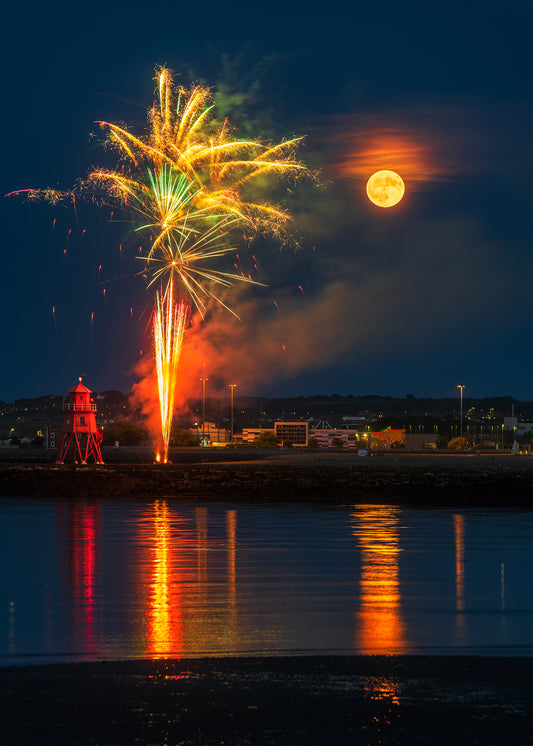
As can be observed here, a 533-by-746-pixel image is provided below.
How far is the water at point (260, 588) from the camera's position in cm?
1090

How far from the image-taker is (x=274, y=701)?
316 inches

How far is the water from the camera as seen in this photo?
10898mm

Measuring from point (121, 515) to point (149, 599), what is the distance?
1826 cm

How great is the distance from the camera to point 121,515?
105 ft

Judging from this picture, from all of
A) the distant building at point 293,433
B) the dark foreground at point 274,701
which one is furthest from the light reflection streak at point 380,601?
the distant building at point 293,433

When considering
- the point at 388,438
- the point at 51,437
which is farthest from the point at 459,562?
the point at 388,438

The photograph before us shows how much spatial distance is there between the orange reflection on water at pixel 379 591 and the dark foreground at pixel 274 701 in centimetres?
58

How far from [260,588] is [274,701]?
7.28 meters

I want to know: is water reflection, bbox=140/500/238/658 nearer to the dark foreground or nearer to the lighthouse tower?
the dark foreground

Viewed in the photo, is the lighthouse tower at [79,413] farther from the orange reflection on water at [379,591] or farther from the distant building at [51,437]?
the distant building at [51,437]

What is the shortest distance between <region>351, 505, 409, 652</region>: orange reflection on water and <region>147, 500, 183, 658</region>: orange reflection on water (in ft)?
7.34

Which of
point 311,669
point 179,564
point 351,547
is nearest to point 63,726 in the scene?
point 311,669

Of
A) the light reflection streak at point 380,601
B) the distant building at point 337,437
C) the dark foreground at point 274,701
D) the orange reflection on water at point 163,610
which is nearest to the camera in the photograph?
the dark foreground at point 274,701

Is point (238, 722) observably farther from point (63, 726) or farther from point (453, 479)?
point (453, 479)
